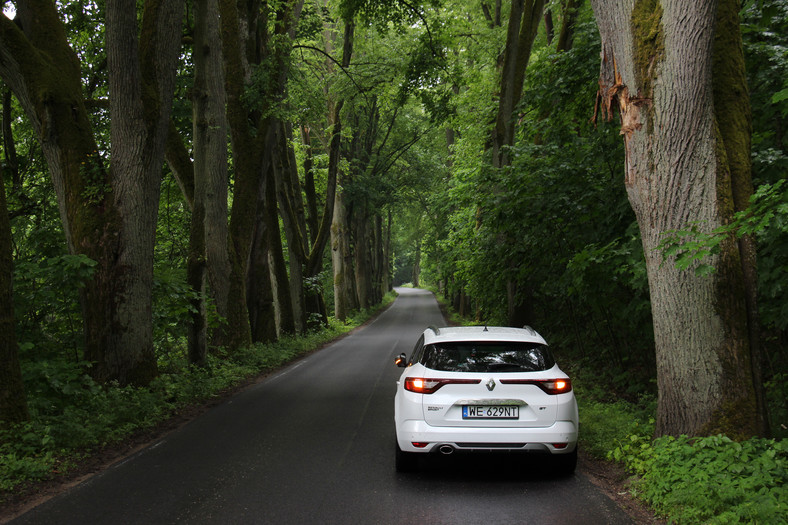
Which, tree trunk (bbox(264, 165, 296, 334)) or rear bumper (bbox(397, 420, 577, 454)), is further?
tree trunk (bbox(264, 165, 296, 334))

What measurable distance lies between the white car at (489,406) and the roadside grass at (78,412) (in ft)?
12.5

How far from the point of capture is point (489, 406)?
5238 mm

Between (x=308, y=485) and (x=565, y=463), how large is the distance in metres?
2.51

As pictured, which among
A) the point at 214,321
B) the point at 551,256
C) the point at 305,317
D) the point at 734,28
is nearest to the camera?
the point at 734,28

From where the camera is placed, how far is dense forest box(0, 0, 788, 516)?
505 cm

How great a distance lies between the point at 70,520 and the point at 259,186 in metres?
11.5

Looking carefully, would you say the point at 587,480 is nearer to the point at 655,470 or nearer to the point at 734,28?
the point at 655,470

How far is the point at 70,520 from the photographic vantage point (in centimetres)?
457

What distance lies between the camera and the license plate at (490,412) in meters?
5.22

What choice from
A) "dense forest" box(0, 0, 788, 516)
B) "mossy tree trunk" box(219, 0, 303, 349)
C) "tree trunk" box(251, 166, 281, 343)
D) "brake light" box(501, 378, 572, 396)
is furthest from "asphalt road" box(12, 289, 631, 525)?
"tree trunk" box(251, 166, 281, 343)

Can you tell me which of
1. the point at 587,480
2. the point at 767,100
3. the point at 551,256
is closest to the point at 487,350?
the point at 587,480

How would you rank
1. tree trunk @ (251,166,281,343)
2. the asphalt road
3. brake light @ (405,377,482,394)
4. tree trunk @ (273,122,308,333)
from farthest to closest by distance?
tree trunk @ (273,122,308,333) < tree trunk @ (251,166,281,343) < brake light @ (405,377,482,394) < the asphalt road

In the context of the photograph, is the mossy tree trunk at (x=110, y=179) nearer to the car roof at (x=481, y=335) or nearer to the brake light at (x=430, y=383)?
the car roof at (x=481, y=335)

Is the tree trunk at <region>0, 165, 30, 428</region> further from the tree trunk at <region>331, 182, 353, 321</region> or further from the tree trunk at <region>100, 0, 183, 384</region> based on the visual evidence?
the tree trunk at <region>331, 182, 353, 321</region>
